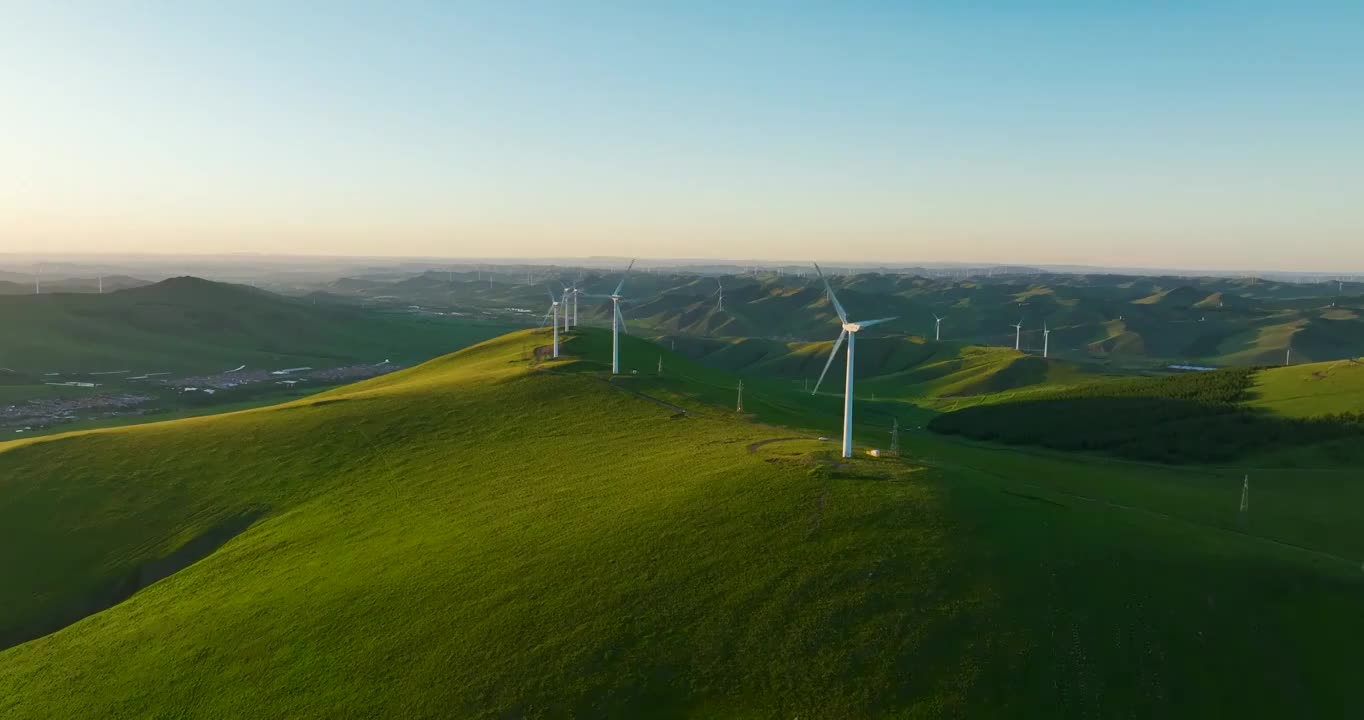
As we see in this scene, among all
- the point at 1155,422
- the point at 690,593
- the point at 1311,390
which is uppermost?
the point at 1311,390

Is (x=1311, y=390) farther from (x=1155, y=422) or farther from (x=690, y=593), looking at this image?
(x=690, y=593)

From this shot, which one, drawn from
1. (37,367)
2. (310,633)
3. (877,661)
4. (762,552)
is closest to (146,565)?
(310,633)

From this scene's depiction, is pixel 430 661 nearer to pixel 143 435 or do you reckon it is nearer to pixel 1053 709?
pixel 1053 709

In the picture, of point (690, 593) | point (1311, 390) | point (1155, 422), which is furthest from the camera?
point (1311, 390)

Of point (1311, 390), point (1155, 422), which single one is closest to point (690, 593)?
point (1155, 422)

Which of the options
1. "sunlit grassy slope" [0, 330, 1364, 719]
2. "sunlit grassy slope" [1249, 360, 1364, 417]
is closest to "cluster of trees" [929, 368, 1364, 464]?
"sunlit grassy slope" [1249, 360, 1364, 417]

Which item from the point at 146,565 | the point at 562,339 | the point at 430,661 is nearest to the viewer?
the point at 430,661
